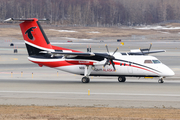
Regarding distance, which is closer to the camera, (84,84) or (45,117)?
(45,117)

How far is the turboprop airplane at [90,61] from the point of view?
29.8 metres

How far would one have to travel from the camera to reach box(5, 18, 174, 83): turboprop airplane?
29750 millimetres

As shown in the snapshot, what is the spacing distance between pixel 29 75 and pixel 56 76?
10.8 feet

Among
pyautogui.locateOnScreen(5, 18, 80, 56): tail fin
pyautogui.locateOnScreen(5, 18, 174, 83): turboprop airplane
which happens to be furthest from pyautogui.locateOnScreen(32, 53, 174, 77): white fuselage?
pyautogui.locateOnScreen(5, 18, 80, 56): tail fin

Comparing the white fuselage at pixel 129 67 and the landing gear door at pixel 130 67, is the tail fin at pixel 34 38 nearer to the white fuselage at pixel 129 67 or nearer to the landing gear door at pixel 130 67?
the white fuselage at pixel 129 67

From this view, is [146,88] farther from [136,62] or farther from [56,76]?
[56,76]

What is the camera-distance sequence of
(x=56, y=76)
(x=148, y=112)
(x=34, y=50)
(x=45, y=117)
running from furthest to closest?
1. (x=56, y=76)
2. (x=34, y=50)
3. (x=148, y=112)
4. (x=45, y=117)

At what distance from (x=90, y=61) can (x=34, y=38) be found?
6.28 metres

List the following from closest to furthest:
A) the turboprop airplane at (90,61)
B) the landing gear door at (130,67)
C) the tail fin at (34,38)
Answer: the turboprop airplane at (90,61) → the landing gear door at (130,67) → the tail fin at (34,38)

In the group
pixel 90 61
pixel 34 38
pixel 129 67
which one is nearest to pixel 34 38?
pixel 34 38

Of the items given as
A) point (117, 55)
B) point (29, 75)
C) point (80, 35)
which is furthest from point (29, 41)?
point (80, 35)

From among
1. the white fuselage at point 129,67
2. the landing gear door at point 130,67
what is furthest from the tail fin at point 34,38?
the landing gear door at point 130,67

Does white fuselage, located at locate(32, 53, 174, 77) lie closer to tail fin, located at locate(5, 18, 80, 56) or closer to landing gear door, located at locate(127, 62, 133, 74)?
landing gear door, located at locate(127, 62, 133, 74)

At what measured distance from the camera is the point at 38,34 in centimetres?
3222
